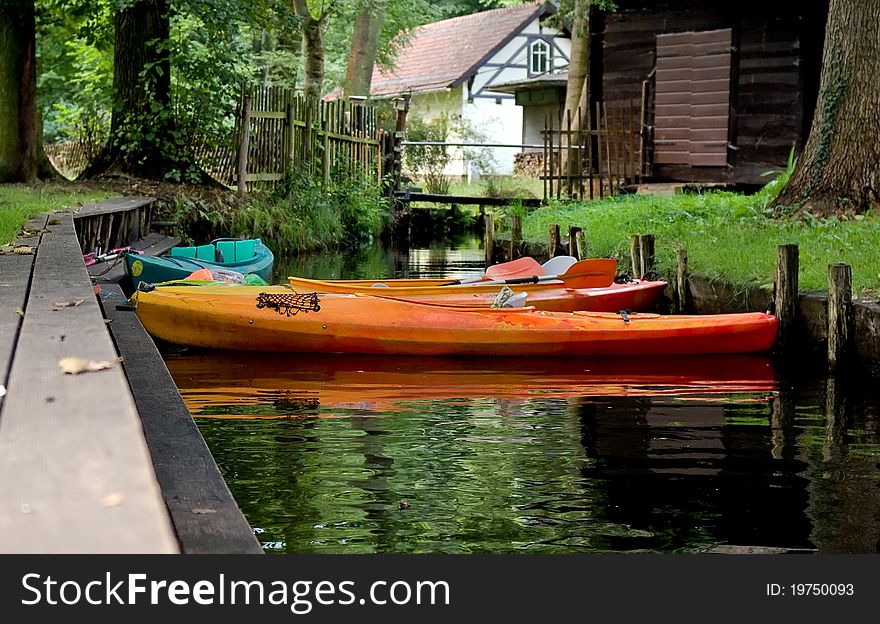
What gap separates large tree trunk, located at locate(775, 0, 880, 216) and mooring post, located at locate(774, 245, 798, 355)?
389 cm

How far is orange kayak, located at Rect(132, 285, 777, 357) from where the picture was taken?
10016mm

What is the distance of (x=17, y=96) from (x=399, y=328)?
10.9 metres

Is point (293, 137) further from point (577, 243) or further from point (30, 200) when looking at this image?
point (577, 243)

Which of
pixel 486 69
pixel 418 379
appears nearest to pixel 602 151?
pixel 418 379

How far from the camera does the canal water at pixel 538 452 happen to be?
506cm

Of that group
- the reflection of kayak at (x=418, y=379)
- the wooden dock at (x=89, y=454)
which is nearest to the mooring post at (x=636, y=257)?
the reflection of kayak at (x=418, y=379)

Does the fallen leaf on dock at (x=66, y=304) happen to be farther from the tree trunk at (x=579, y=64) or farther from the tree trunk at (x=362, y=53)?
A: the tree trunk at (x=362, y=53)

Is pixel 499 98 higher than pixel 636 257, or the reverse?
pixel 499 98

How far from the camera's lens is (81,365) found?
353 cm

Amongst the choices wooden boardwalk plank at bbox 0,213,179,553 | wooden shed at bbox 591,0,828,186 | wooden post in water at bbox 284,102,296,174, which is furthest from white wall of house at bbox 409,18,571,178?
wooden boardwalk plank at bbox 0,213,179,553

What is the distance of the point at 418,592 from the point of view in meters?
2.99

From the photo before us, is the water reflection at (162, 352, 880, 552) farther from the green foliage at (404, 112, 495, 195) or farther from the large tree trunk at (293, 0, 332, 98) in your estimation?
the green foliage at (404, 112, 495, 195)

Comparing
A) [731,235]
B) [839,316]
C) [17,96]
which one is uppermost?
[17,96]

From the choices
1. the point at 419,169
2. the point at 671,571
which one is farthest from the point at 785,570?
the point at 419,169
